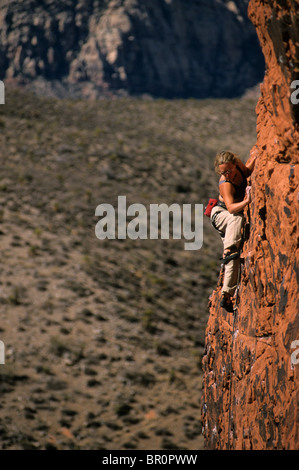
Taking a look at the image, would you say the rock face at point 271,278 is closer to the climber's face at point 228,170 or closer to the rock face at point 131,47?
the climber's face at point 228,170

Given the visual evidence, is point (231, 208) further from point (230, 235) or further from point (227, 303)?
point (227, 303)

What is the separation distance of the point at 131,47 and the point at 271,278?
455ft

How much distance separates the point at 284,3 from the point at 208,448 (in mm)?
5687

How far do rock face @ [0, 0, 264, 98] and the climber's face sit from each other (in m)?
125

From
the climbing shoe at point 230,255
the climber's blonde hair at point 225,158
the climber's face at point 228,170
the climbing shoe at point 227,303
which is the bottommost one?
the climbing shoe at point 227,303

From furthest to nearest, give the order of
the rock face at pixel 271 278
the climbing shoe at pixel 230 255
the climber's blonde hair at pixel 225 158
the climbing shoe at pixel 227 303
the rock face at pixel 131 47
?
1. the rock face at pixel 131 47
2. the climbing shoe at pixel 227 303
3. the climbing shoe at pixel 230 255
4. the climber's blonde hair at pixel 225 158
5. the rock face at pixel 271 278

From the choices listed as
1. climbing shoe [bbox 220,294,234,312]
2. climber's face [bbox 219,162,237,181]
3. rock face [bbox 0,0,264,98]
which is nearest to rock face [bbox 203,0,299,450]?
climbing shoe [bbox 220,294,234,312]

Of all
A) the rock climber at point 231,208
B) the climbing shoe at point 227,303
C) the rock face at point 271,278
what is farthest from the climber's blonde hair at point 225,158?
the climbing shoe at point 227,303

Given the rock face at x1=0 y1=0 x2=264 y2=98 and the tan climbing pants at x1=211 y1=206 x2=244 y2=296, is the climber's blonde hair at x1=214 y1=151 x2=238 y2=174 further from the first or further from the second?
the rock face at x1=0 y1=0 x2=264 y2=98

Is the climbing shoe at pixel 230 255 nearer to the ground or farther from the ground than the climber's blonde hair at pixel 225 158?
nearer to the ground

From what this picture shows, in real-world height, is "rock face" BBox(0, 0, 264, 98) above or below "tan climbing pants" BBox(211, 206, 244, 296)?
above

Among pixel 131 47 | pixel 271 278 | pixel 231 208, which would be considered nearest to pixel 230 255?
pixel 231 208

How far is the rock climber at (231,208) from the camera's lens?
6066mm

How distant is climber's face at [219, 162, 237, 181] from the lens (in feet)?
19.8
